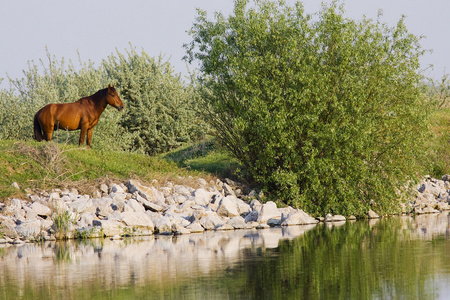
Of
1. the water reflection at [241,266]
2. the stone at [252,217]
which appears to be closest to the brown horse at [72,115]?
the stone at [252,217]

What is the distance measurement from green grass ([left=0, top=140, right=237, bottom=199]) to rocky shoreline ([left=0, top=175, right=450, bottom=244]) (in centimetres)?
71

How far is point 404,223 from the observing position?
22.1m

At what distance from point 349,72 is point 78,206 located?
1065 centimetres

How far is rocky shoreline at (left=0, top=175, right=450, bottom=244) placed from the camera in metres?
19.9

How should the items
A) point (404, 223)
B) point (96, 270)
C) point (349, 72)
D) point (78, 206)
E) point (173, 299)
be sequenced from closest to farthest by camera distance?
point (173, 299), point (96, 270), point (78, 206), point (404, 223), point (349, 72)

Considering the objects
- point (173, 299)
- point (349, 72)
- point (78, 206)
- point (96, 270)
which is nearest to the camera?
point (173, 299)

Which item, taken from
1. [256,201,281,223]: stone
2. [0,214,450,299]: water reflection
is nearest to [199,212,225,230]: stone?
[0,214,450,299]: water reflection

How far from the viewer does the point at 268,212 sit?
22.4 m

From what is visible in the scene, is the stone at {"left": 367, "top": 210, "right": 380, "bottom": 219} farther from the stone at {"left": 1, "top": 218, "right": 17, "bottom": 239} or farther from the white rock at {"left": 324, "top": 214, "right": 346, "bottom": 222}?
the stone at {"left": 1, "top": 218, "right": 17, "bottom": 239}

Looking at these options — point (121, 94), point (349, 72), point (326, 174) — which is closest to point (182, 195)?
point (326, 174)

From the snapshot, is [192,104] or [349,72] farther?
[192,104]

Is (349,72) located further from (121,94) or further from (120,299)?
(121,94)

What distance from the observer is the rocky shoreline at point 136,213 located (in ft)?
65.2

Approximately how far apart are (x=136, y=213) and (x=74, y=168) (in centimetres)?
469
